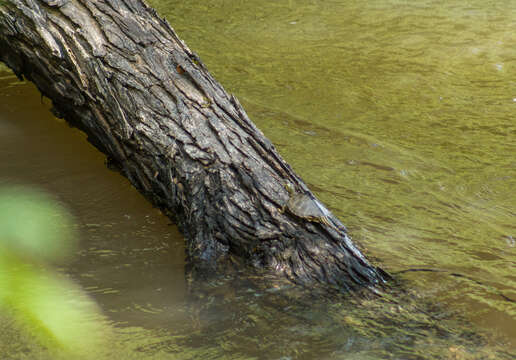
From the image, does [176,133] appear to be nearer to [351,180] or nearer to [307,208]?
[307,208]

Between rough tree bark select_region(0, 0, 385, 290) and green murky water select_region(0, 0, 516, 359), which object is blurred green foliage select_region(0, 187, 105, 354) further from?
rough tree bark select_region(0, 0, 385, 290)

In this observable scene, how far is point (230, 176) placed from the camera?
81.7 inches

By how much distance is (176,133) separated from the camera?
7.18ft

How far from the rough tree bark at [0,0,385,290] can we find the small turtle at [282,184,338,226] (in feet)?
0.04

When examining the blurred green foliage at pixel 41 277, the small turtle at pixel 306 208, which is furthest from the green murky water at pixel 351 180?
the small turtle at pixel 306 208

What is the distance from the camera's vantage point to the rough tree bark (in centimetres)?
197

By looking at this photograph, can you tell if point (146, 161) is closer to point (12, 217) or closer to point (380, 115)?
point (12, 217)

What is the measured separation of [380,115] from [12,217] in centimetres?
225

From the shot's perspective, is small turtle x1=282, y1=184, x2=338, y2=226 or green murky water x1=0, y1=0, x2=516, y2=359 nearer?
green murky water x1=0, y1=0, x2=516, y2=359

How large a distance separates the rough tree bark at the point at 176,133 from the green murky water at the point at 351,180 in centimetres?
15

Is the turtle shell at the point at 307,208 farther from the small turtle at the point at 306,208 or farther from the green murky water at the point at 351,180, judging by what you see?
the green murky water at the point at 351,180

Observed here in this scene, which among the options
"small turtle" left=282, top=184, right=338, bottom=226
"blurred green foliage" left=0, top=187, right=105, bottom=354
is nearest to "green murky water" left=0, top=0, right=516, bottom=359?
"blurred green foliage" left=0, top=187, right=105, bottom=354

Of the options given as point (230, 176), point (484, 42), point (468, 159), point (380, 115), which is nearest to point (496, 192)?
point (468, 159)

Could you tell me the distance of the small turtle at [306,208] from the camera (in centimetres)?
196
